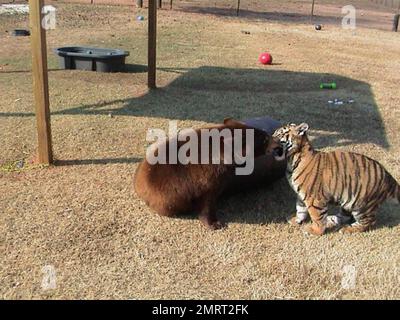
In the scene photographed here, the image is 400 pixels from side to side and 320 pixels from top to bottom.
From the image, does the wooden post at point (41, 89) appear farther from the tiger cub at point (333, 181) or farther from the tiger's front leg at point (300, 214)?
the tiger's front leg at point (300, 214)

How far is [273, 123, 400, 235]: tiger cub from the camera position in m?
4.27

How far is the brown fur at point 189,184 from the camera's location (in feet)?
14.4

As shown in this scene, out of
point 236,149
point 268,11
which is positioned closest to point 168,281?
point 236,149

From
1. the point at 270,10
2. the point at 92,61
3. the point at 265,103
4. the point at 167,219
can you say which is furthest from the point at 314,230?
the point at 270,10

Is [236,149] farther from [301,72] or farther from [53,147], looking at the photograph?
[301,72]

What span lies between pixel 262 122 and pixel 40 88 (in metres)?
2.61

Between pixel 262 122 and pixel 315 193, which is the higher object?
pixel 262 122

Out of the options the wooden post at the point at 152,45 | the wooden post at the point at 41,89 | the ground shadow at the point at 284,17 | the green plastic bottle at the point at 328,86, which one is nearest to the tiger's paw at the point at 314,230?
the wooden post at the point at 41,89

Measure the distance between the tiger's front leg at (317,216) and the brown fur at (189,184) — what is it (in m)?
0.70

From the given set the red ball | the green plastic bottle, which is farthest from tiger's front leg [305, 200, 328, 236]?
the red ball

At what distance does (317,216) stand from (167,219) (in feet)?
4.67

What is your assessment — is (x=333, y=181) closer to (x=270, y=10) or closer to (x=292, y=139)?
(x=292, y=139)

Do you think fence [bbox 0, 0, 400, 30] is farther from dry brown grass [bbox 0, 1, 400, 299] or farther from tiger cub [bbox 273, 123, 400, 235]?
tiger cub [bbox 273, 123, 400, 235]

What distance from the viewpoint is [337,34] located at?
1844 cm
